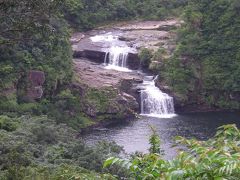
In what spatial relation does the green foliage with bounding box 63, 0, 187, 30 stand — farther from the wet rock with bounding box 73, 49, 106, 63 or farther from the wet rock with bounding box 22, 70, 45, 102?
the wet rock with bounding box 22, 70, 45, 102

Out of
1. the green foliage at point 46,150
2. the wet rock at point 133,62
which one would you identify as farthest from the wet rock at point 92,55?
the green foliage at point 46,150

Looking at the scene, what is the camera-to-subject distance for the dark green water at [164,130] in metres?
31.8

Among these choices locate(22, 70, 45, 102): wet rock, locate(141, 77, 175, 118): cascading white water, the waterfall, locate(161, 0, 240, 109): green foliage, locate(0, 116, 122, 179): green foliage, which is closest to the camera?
locate(0, 116, 122, 179): green foliage

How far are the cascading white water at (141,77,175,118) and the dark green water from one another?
4.73 ft

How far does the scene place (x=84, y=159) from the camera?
20.9 m

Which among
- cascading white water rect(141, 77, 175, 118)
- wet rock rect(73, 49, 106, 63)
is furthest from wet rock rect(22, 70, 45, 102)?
wet rock rect(73, 49, 106, 63)

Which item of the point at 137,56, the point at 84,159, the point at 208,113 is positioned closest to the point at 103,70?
the point at 137,56

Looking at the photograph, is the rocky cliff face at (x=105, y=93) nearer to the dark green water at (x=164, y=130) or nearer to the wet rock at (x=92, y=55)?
the dark green water at (x=164, y=130)

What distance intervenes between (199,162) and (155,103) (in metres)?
36.8

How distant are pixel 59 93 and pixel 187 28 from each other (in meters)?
13.9

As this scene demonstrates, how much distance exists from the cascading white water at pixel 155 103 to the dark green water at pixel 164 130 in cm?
144

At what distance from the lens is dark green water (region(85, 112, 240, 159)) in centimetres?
3181

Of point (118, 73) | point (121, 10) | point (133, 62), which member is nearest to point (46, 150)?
point (118, 73)

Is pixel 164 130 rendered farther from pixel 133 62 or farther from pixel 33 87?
pixel 133 62
